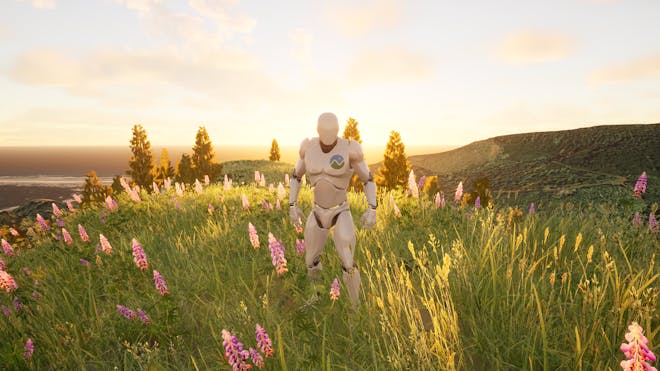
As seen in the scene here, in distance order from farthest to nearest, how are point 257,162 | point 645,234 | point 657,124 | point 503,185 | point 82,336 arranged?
point 257,162 → point 657,124 → point 503,185 → point 645,234 → point 82,336

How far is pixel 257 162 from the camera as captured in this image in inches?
1298

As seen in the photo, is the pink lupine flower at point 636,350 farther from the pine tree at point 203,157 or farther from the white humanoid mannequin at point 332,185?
the pine tree at point 203,157

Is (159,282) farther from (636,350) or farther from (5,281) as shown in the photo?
(636,350)

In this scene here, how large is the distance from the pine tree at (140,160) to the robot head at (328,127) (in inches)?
1136

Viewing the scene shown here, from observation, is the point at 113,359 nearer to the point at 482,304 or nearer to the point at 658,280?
the point at 482,304

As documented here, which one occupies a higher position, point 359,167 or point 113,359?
point 359,167

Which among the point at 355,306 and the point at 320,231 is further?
the point at 320,231

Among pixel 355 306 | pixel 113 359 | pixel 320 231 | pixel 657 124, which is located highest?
pixel 657 124

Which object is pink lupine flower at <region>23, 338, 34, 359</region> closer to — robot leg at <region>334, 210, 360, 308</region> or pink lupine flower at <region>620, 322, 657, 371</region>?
robot leg at <region>334, 210, 360, 308</region>

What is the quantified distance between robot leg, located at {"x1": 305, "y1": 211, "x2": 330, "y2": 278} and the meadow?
0.14 meters

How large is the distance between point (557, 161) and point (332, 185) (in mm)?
15339

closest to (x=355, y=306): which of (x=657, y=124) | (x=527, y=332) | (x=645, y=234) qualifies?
(x=527, y=332)

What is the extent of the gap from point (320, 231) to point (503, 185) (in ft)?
39.2

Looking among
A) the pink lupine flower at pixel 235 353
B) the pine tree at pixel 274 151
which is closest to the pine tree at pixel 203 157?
the pine tree at pixel 274 151
